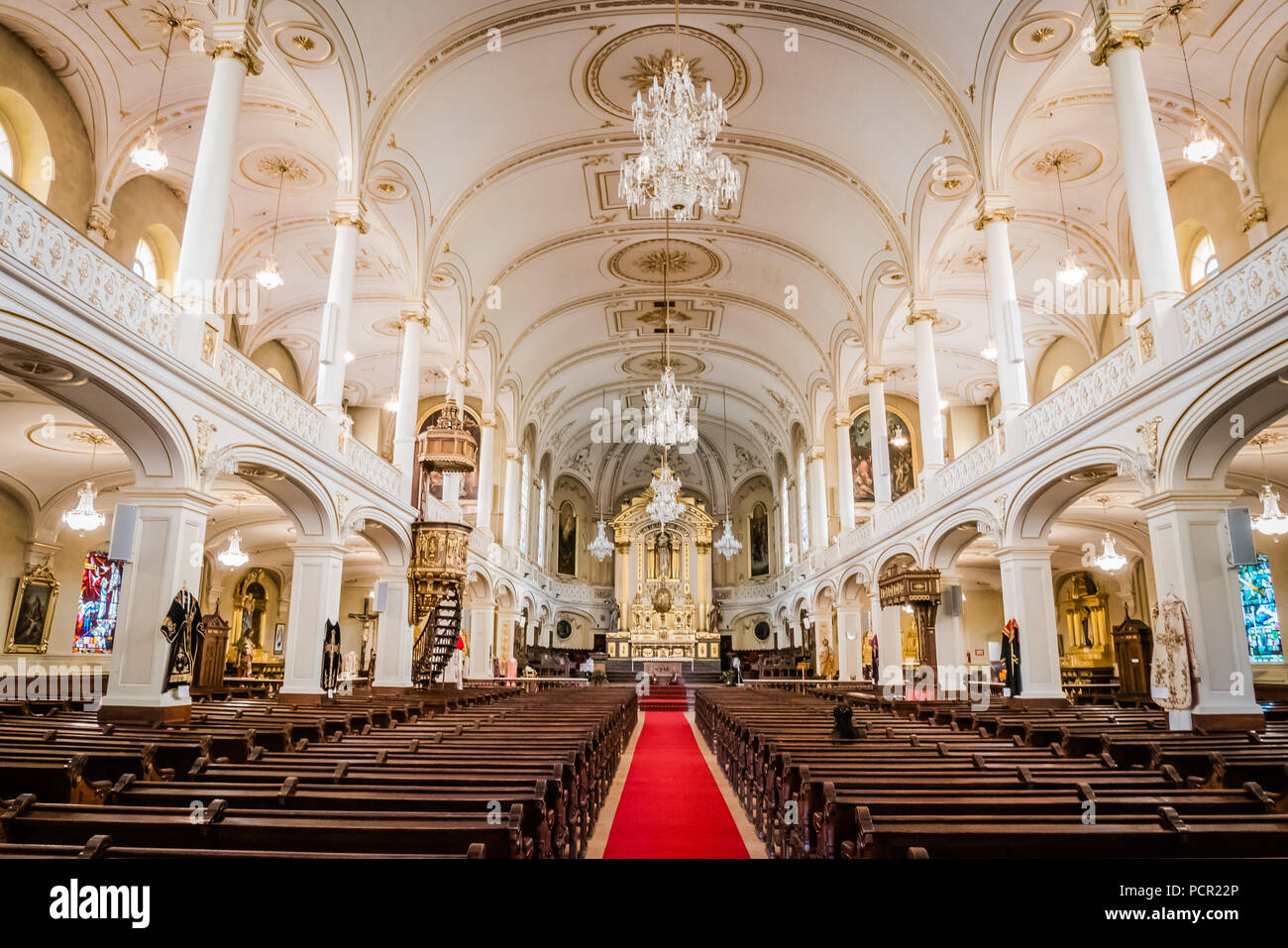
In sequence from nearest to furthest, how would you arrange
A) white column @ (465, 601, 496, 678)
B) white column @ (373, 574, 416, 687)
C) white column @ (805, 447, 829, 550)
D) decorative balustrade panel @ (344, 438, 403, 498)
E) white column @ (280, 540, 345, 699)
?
1. white column @ (280, 540, 345, 699)
2. decorative balustrade panel @ (344, 438, 403, 498)
3. white column @ (373, 574, 416, 687)
4. white column @ (465, 601, 496, 678)
5. white column @ (805, 447, 829, 550)

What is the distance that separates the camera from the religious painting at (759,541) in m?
36.1

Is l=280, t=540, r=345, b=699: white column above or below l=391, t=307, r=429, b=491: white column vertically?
below

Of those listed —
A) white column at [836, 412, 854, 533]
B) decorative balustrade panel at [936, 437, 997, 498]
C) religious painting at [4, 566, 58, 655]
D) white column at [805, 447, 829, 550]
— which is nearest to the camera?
decorative balustrade panel at [936, 437, 997, 498]

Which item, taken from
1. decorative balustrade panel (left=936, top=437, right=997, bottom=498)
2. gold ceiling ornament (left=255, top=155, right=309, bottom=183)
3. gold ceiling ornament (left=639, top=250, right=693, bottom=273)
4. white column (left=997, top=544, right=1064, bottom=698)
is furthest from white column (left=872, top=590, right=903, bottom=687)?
gold ceiling ornament (left=255, top=155, right=309, bottom=183)

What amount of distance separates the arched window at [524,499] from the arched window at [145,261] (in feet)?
47.7

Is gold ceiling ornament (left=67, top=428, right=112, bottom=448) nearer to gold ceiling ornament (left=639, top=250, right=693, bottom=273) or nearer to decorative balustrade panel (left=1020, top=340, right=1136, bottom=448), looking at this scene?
gold ceiling ornament (left=639, top=250, right=693, bottom=273)

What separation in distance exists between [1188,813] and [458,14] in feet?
46.7

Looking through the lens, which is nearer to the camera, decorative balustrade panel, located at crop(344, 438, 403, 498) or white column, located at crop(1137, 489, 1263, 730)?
white column, located at crop(1137, 489, 1263, 730)

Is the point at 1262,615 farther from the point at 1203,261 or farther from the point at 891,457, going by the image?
the point at 891,457

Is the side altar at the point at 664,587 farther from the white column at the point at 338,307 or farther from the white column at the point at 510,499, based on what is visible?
the white column at the point at 338,307

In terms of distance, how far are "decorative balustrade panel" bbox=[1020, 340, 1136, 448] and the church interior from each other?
0.24 ft

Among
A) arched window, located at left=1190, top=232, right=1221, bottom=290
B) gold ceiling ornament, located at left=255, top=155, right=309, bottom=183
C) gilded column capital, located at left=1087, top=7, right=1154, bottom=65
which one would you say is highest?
gold ceiling ornament, located at left=255, top=155, right=309, bottom=183

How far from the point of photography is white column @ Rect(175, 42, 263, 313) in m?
8.84

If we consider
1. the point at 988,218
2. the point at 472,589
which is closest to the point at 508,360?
the point at 472,589
